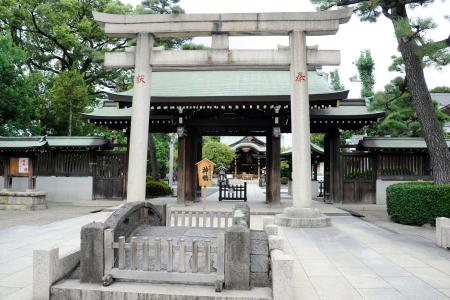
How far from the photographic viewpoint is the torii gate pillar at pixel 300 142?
10.2m

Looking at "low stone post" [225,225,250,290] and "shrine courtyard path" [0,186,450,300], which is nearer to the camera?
"low stone post" [225,225,250,290]

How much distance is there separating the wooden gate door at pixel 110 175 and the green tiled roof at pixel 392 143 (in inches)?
458

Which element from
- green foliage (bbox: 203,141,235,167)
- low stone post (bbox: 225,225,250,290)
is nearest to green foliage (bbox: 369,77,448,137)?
low stone post (bbox: 225,225,250,290)

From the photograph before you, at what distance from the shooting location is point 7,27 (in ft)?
79.8

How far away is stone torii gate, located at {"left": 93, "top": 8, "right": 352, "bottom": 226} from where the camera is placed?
10250 mm

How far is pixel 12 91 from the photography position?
17.5 meters

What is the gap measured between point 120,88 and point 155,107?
14404 mm

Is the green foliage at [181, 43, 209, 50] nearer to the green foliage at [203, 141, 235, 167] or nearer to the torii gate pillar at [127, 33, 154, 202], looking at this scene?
the torii gate pillar at [127, 33, 154, 202]

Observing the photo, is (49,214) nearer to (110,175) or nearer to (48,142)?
(110,175)

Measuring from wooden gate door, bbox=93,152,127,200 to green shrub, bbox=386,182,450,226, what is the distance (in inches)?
470

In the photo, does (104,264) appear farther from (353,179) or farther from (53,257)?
(353,179)

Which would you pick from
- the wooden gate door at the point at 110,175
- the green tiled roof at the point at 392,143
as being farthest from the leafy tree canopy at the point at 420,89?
the wooden gate door at the point at 110,175

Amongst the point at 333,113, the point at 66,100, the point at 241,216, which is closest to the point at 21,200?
the point at 66,100

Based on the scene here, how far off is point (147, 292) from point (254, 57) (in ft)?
26.0
